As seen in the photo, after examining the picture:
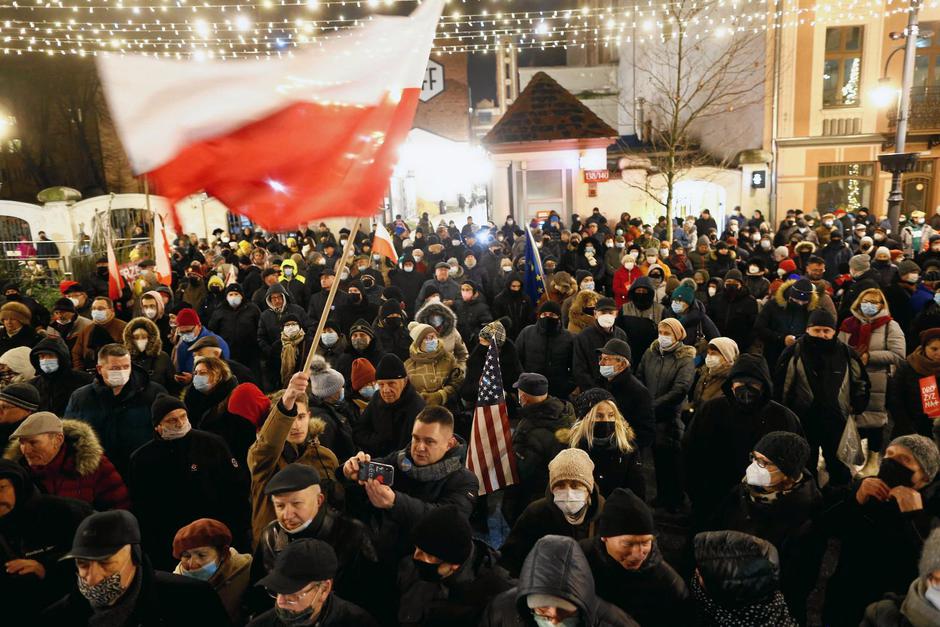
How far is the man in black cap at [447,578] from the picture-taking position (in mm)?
3002

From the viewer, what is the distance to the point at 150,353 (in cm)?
643

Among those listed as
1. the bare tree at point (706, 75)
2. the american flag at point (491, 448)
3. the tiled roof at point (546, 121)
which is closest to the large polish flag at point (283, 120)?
the american flag at point (491, 448)

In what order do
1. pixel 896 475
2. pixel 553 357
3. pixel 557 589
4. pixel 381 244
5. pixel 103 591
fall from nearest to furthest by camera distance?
pixel 557 589 < pixel 103 591 < pixel 896 475 < pixel 553 357 < pixel 381 244

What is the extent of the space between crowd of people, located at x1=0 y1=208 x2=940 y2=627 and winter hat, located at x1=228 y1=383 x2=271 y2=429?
0.08ft

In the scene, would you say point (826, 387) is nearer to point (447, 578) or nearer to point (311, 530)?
point (447, 578)

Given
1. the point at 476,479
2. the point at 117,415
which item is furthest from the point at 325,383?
the point at 476,479

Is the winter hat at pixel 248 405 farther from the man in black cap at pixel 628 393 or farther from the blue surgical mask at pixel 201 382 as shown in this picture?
the man in black cap at pixel 628 393

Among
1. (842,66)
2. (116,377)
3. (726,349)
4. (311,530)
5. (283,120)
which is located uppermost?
(842,66)

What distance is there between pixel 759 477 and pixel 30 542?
13.3ft

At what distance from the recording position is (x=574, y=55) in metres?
44.8

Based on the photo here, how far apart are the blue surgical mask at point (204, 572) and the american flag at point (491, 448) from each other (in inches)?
74.7

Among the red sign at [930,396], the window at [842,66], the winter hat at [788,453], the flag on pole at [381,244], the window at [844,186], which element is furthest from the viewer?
the window at [844,186]

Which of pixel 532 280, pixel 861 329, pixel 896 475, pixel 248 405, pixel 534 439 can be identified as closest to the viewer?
pixel 896 475

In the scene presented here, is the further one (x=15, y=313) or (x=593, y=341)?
(x=15, y=313)
